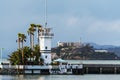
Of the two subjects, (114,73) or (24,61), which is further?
(114,73)

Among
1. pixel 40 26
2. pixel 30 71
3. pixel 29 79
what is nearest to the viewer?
pixel 29 79

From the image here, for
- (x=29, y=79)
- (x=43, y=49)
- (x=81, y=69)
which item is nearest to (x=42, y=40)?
(x=43, y=49)

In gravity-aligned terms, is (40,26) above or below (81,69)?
above

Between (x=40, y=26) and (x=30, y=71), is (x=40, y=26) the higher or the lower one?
the higher one

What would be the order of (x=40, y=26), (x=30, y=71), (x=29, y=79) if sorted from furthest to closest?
1. (x=40, y=26)
2. (x=30, y=71)
3. (x=29, y=79)

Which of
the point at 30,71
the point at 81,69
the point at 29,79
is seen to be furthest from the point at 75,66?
the point at 29,79

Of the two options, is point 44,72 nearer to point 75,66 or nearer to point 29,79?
point 75,66

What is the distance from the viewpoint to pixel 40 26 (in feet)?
401

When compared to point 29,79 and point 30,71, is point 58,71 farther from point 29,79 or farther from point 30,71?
point 29,79

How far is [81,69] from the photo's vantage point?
11431 centimetres

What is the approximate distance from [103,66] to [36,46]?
53.4 ft

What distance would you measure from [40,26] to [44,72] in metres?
13.4

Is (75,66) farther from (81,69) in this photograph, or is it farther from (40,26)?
(40,26)

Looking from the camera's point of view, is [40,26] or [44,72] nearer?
[44,72]
